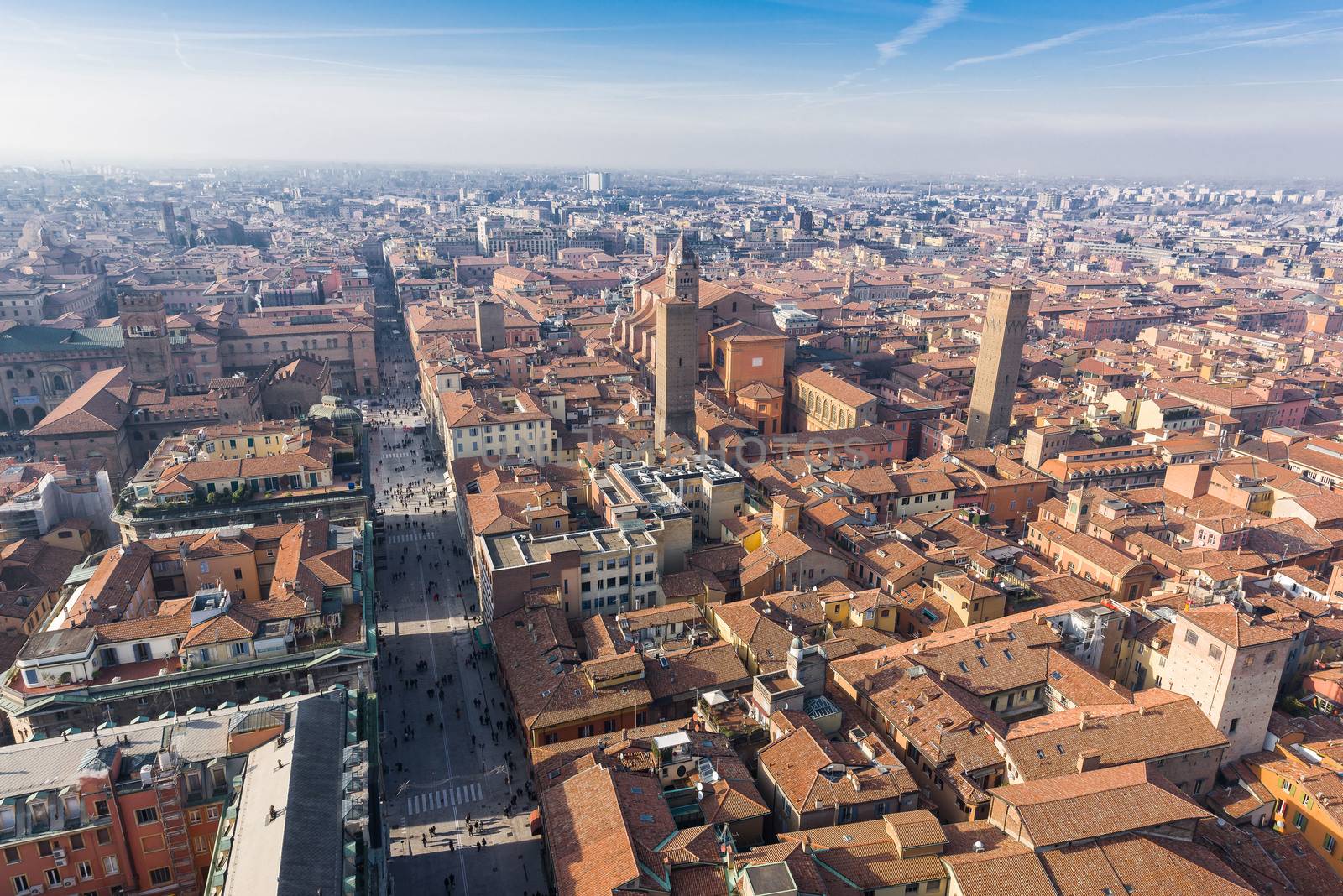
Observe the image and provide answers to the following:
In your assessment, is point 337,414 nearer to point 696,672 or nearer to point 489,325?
point 489,325

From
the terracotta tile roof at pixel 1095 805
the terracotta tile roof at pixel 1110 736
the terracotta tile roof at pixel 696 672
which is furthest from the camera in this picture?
the terracotta tile roof at pixel 696 672

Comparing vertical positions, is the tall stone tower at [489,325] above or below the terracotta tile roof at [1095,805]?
above

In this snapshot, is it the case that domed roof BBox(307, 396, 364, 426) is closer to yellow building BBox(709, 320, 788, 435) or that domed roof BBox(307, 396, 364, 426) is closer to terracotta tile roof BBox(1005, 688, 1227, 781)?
yellow building BBox(709, 320, 788, 435)

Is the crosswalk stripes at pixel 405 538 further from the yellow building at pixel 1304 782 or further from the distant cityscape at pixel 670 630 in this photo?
the yellow building at pixel 1304 782

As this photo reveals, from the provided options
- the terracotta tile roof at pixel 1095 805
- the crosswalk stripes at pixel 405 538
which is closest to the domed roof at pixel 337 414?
the crosswalk stripes at pixel 405 538

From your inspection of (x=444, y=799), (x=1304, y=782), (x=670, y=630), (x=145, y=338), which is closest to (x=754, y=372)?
(x=670, y=630)

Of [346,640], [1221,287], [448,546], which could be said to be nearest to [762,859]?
[346,640]
